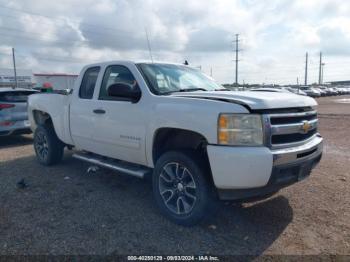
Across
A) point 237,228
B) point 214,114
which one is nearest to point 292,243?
point 237,228

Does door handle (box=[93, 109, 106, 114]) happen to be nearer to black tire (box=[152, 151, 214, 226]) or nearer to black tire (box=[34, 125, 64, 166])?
black tire (box=[152, 151, 214, 226])

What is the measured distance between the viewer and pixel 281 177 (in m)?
3.29

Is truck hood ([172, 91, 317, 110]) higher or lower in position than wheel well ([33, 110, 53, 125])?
higher

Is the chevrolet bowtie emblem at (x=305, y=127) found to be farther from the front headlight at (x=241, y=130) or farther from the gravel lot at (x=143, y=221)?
the gravel lot at (x=143, y=221)

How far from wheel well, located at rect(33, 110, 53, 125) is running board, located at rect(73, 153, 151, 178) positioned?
5.05 ft

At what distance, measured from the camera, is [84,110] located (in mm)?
5137

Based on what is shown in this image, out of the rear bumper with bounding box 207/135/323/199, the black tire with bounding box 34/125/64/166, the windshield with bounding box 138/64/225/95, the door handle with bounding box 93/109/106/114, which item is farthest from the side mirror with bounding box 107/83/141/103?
the black tire with bounding box 34/125/64/166

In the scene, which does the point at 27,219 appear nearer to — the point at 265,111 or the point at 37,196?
the point at 37,196

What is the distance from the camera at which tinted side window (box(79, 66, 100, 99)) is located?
5180 millimetres

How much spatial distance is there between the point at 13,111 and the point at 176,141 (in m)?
6.28

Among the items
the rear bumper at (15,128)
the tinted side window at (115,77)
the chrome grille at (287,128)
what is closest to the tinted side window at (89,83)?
the tinted side window at (115,77)

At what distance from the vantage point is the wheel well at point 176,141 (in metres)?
3.74

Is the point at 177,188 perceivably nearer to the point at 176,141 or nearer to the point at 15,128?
the point at 176,141

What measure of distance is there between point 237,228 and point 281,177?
0.86 metres
